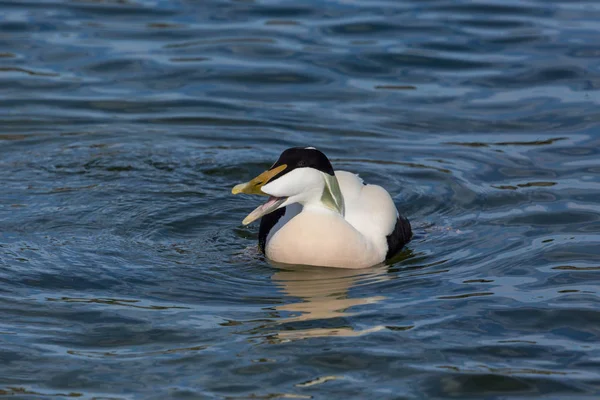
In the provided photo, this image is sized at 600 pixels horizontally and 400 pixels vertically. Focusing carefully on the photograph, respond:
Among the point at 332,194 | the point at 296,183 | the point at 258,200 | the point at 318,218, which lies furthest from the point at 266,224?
the point at 258,200

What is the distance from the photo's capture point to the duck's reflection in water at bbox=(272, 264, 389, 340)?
688 centimetres

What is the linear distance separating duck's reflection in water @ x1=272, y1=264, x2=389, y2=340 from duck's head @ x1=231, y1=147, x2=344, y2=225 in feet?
1.61

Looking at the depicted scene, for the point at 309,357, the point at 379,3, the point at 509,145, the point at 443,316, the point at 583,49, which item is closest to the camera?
the point at 309,357

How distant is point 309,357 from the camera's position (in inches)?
253

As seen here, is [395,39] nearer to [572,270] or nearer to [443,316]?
[572,270]

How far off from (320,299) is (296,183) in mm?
867

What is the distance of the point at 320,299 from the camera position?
749 centimetres

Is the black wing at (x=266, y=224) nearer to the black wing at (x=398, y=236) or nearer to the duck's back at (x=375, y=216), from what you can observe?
the duck's back at (x=375, y=216)

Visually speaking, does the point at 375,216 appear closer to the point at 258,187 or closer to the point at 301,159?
the point at 301,159

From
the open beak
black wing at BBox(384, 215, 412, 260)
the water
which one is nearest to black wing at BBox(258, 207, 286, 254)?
the water

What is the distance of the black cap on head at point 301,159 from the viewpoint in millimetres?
7816

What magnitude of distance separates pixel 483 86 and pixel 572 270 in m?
5.37

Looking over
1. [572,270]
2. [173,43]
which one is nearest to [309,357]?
[572,270]

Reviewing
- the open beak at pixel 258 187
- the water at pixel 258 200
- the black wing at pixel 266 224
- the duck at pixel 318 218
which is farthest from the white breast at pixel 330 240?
the open beak at pixel 258 187
